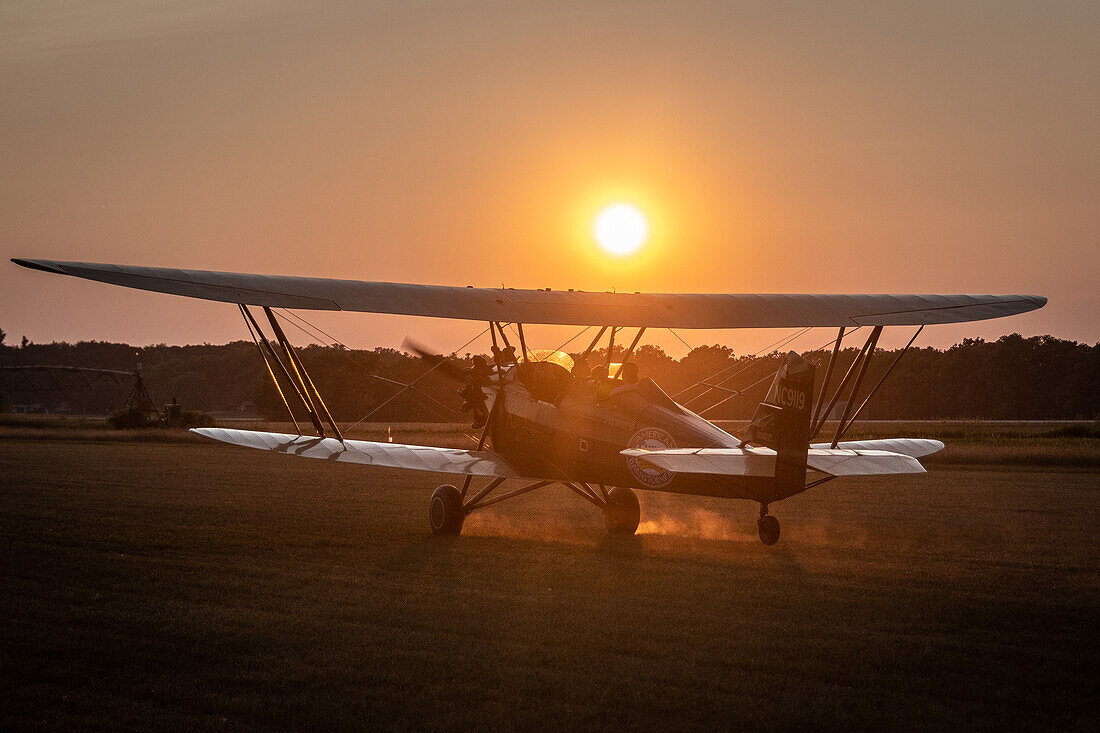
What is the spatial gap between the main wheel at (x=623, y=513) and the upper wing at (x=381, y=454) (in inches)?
50.9

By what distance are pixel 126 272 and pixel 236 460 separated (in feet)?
60.0

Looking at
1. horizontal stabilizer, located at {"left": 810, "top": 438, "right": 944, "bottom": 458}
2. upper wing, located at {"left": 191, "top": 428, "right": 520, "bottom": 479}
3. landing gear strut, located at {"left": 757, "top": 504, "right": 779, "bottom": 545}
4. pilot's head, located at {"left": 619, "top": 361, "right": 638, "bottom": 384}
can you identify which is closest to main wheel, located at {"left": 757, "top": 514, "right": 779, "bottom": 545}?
landing gear strut, located at {"left": 757, "top": 504, "right": 779, "bottom": 545}

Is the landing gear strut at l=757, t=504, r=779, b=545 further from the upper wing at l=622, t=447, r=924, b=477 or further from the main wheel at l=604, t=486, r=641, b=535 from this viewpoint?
the main wheel at l=604, t=486, r=641, b=535

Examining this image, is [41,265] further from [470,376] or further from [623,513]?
[623,513]

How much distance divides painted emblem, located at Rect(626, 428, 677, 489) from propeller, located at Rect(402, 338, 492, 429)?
295 centimetres

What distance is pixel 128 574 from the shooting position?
8984 millimetres

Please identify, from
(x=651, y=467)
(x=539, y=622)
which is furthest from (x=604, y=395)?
(x=539, y=622)

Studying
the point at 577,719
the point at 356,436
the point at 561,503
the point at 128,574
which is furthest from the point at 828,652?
the point at 356,436

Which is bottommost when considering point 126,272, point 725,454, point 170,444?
point 170,444

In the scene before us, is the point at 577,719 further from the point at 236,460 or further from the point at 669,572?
the point at 236,460

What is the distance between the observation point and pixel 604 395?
11.3 m

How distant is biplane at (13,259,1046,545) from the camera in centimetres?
948

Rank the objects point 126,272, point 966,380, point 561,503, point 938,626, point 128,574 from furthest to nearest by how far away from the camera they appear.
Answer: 1. point 966,380
2. point 561,503
3. point 126,272
4. point 128,574
5. point 938,626

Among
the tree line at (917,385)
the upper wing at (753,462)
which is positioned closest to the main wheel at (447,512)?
the upper wing at (753,462)
